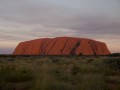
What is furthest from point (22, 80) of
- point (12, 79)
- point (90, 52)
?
point (90, 52)

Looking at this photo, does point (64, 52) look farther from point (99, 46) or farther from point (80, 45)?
point (99, 46)

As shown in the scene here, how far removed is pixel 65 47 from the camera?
120375 millimetres

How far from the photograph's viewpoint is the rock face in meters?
116

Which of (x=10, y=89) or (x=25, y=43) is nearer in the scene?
(x=10, y=89)

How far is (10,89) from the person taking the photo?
7.82 metres

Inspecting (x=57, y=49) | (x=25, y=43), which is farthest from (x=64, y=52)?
(x=25, y=43)

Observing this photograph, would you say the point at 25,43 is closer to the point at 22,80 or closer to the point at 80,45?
the point at 80,45

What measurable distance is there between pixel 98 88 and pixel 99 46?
118 meters

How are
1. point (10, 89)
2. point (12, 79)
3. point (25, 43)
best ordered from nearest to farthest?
point (10, 89)
point (12, 79)
point (25, 43)

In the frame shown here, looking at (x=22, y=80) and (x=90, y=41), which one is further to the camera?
(x=90, y=41)

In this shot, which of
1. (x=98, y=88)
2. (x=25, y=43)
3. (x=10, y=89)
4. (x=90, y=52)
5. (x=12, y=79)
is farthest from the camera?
(x=25, y=43)

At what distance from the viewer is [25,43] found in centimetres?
14300

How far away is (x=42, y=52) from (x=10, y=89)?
120418 mm

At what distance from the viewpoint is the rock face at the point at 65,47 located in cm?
11638
